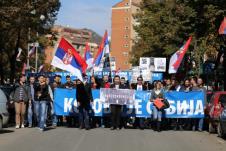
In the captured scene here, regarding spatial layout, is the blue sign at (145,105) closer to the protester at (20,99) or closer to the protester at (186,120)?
the protester at (186,120)

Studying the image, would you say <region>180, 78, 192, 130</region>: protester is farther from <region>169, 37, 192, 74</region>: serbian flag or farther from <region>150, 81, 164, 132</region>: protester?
<region>169, 37, 192, 74</region>: serbian flag

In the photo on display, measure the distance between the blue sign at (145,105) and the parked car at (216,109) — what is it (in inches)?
32.7

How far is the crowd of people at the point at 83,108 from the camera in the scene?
1891cm

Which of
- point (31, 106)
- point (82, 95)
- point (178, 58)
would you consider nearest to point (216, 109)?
point (82, 95)

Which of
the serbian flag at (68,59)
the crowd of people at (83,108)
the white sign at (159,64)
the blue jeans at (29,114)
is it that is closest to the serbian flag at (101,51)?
the crowd of people at (83,108)

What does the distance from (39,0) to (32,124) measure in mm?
16840

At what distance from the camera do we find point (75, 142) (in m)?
15.1

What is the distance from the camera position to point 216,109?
18.3 m

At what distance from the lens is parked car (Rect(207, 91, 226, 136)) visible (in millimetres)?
18052

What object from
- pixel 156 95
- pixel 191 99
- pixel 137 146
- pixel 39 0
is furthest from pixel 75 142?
pixel 39 0

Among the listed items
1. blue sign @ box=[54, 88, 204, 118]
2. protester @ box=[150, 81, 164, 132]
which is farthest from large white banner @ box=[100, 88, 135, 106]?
protester @ box=[150, 81, 164, 132]

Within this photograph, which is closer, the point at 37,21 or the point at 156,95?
the point at 156,95

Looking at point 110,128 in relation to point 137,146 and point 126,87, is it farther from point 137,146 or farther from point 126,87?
point 137,146

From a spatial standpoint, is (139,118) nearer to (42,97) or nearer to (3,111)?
(42,97)
